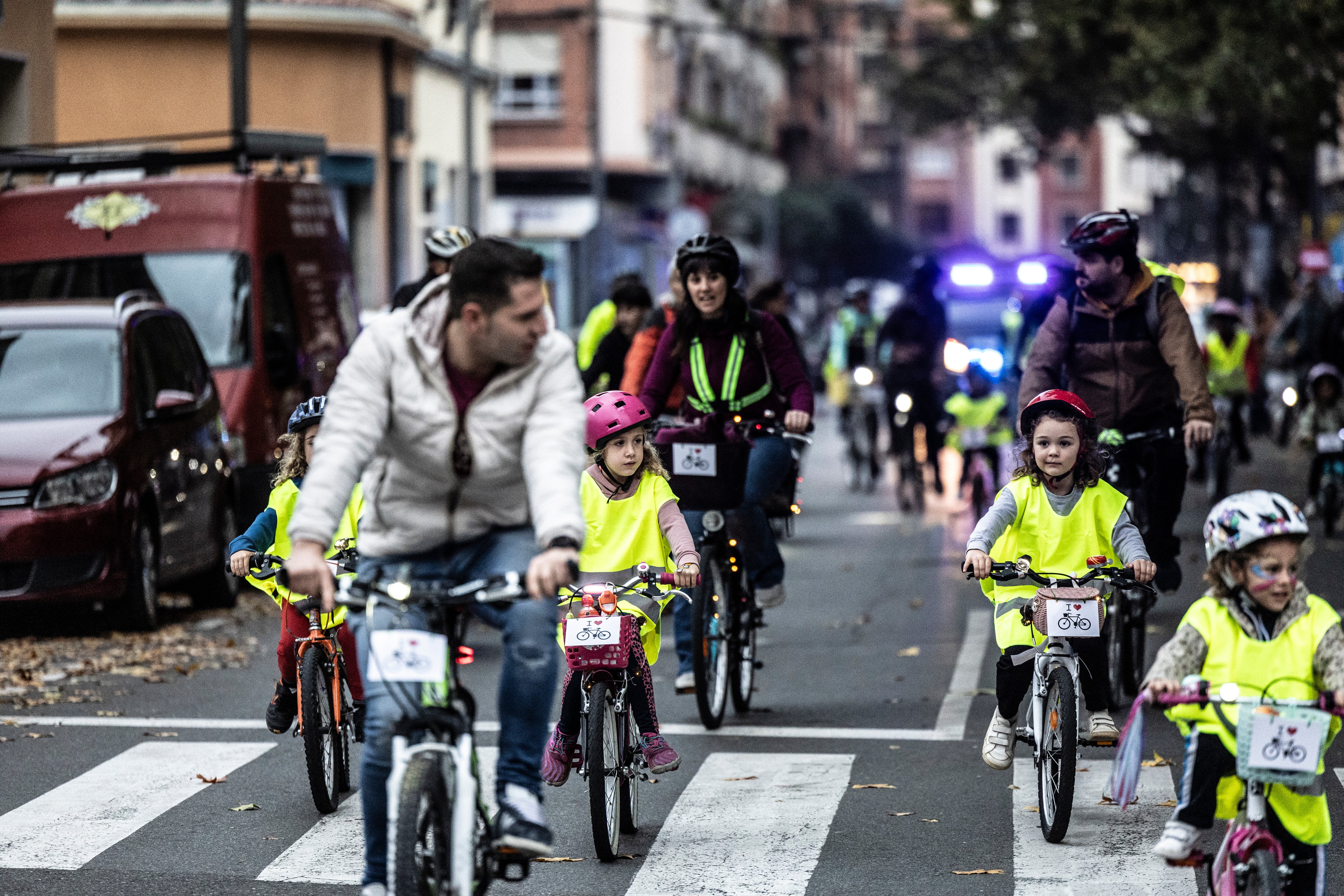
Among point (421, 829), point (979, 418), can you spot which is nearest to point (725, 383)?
point (421, 829)

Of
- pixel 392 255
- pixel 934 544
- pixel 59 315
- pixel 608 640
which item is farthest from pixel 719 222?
pixel 608 640

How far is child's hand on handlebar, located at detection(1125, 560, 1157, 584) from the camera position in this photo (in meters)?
6.88

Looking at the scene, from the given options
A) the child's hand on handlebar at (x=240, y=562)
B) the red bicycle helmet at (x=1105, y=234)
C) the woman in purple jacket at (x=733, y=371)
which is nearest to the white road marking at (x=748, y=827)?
the woman in purple jacket at (x=733, y=371)

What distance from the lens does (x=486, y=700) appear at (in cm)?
992

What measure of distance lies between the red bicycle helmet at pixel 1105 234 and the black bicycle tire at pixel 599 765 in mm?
3480

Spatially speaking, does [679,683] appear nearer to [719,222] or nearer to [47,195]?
[47,195]

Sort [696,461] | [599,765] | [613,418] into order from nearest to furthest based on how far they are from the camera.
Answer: [599,765]
[613,418]
[696,461]

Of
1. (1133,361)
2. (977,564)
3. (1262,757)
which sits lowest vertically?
(1262,757)

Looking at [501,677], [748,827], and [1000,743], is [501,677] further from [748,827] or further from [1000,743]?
[1000,743]

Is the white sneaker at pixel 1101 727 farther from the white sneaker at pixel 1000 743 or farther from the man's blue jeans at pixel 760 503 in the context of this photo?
the man's blue jeans at pixel 760 503

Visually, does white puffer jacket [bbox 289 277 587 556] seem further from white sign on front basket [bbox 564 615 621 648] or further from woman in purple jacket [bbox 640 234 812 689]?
woman in purple jacket [bbox 640 234 812 689]

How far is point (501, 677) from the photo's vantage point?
5.36m

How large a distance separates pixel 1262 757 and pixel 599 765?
2.18 m

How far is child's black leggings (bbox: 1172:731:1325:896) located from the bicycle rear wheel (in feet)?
12.0
